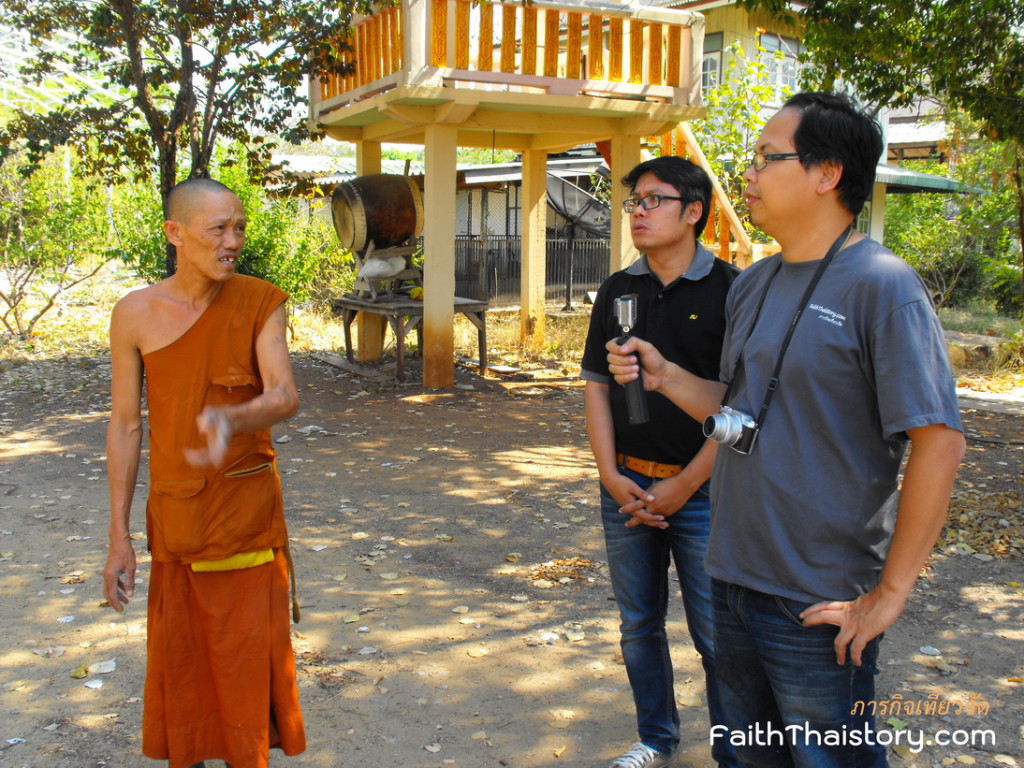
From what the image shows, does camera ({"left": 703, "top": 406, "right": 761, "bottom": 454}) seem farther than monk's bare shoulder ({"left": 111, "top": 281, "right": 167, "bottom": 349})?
No

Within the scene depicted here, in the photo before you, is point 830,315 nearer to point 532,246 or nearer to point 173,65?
point 173,65

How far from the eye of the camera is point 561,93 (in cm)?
1005

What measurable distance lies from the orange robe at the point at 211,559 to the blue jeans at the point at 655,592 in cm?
108

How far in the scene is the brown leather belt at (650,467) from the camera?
9.67ft

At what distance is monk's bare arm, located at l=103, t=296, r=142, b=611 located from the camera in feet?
9.43

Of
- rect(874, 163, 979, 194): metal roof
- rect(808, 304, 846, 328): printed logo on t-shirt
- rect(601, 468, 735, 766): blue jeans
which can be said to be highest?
rect(874, 163, 979, 194): metal roof

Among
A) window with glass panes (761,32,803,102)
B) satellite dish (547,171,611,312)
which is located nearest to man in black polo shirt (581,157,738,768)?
satellite dish (547,171,611,312)

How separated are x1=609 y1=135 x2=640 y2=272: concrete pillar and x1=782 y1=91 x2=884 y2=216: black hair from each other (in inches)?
361

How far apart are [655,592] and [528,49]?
816 cm

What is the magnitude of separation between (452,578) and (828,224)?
3.49 metres

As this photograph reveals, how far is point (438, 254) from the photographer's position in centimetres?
1039

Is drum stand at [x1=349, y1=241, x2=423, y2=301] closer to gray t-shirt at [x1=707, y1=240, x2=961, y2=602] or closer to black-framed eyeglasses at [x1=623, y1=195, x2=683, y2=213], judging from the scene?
black-framed eyeglasses at [x1=623, y1=195, x2=683, y2=213]

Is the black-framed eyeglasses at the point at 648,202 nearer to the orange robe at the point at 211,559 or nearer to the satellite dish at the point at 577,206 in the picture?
the orange robe at the point at 211,559

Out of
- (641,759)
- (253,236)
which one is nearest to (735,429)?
(641,759)
